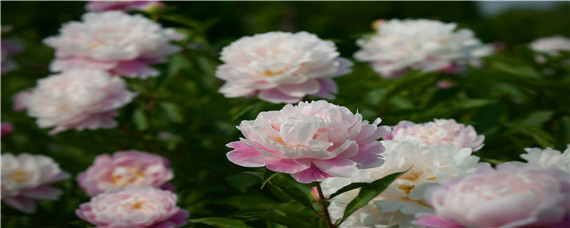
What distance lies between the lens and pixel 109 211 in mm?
951

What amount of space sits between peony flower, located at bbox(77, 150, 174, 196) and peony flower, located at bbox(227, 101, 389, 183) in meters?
0.60

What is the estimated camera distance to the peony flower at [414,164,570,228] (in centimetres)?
48

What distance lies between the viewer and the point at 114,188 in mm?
1212

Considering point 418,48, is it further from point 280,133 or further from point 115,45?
point 280,133

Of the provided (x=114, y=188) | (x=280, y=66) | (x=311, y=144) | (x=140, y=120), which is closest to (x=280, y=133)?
(x=311, y=144)

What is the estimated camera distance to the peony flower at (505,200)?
48cm

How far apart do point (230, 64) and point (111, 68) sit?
367 mm

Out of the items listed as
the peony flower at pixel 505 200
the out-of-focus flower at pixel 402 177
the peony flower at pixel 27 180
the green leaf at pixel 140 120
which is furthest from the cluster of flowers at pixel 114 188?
the peony flower at pixel 505 200

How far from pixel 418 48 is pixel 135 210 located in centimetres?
82

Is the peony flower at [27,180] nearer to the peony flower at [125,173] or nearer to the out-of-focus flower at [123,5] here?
the peony flower at [125,173]

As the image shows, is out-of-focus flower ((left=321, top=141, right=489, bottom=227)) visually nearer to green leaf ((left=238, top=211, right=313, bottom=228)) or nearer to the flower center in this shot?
green leaf ((left=238, top=211, right=313, bottom=228))

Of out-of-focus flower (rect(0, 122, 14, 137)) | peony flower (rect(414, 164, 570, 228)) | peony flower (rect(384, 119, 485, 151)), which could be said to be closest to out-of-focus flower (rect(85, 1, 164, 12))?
out-of-focus flower (rect(0, 122, 14, 137))

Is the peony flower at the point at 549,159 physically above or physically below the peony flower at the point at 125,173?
below

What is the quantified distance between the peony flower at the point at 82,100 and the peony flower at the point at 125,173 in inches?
3.4
